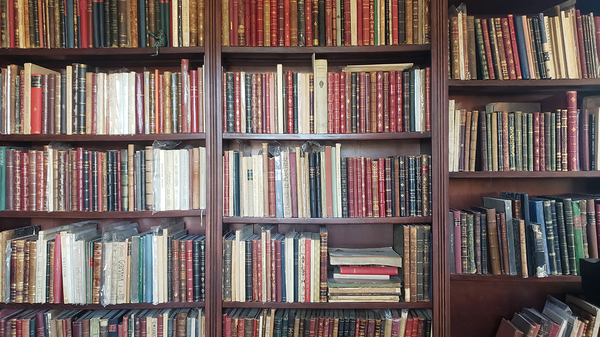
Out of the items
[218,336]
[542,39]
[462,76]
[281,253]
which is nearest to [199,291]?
[218,336]

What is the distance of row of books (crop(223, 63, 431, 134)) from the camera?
1436 mm

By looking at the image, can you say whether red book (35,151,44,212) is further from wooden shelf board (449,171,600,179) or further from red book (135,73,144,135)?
wooden shelf board (449,171,600,179)

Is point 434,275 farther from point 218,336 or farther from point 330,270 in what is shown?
point 218,336

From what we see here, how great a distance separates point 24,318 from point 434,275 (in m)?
1.85

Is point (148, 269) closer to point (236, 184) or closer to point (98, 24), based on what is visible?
point (236, 184)

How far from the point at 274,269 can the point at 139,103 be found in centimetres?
98

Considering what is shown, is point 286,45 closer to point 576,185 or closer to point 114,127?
point 114,127

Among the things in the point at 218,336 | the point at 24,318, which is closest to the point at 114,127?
the point at 24,318

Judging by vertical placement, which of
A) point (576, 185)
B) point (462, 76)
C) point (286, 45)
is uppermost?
point (286, 45)

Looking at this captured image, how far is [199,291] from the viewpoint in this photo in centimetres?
144

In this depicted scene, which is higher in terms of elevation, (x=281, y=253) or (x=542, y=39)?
(x=542, y=39)

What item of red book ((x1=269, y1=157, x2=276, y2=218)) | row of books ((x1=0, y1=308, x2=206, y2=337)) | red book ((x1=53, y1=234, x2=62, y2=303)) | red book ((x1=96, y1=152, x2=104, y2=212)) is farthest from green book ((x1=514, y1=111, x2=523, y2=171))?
red book ((x1=53, y1=234, x2=62, y2=303))

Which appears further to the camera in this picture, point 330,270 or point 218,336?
point 330,270

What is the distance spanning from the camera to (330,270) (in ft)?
5.21
